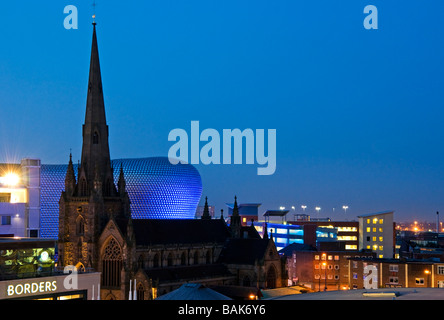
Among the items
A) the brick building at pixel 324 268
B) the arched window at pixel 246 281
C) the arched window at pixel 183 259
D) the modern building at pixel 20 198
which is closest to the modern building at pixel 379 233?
the brick building at pixel 324 268

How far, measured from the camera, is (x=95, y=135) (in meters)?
98.9

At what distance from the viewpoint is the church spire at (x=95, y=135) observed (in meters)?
98.2

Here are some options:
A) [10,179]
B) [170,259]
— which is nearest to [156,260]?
[170,259]

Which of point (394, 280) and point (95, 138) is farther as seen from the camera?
point (394, 280)

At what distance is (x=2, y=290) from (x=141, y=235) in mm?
52295

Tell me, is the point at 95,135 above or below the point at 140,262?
above

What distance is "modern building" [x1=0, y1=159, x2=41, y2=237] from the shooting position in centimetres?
9188

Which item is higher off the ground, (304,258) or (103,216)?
(103,216)

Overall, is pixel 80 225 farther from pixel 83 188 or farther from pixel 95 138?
pixel 95 138

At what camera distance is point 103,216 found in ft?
319

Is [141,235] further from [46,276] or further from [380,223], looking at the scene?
[380,223]

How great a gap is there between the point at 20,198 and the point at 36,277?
5078 centimetres

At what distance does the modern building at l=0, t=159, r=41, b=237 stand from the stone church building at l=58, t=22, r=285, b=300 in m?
4.83
